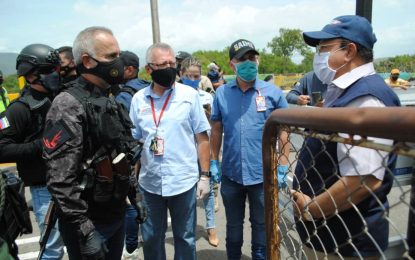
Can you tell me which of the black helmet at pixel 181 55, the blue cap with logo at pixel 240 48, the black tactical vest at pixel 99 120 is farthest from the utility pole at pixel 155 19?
the black tactical vest at pixel 99 120

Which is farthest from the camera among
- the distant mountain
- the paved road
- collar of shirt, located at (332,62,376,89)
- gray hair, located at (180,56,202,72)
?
the distant mountain

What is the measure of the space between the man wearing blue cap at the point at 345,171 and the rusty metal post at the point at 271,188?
0.10m

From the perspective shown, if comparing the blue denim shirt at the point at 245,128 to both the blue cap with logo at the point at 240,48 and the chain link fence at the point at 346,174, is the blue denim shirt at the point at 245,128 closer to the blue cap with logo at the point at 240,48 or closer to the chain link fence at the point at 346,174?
the blue cap with logo at the point at 240,48

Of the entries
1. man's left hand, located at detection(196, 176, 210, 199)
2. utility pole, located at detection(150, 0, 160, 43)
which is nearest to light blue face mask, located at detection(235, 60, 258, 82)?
man's left hand, located at detection(196, 176, 210, 199)

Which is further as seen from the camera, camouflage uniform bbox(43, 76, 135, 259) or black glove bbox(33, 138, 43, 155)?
black glove bbox(33, 138, 43, 155)

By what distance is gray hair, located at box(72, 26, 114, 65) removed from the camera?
2016mm

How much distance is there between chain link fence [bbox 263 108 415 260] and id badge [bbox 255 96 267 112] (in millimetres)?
1237

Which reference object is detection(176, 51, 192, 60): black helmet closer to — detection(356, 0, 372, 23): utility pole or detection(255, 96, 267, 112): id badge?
detection(255, 96, 267, 112): id badge

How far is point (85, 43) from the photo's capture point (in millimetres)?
2016

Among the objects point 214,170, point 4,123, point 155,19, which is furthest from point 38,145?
point 155,19

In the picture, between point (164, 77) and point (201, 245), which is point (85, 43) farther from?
point (201, 245)

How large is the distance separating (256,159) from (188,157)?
0.56m

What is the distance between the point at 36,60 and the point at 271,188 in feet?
7.38

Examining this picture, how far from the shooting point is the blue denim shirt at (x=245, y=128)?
2.77 m
